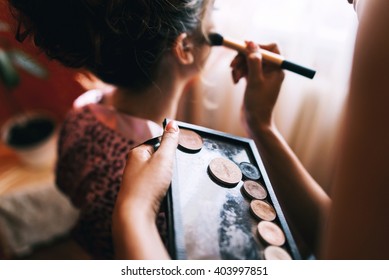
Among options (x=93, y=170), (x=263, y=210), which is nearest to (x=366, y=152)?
(x=263, y=210)

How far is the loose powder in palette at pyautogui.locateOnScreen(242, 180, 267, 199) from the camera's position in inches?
13.9

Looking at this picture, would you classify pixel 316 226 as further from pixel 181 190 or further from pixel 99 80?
pixel 99 80

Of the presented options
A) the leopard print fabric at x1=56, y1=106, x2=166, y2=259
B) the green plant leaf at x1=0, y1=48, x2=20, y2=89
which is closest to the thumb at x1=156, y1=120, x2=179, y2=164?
the leopard print fabric at x1=56, y1=106, x2=166, y2=259

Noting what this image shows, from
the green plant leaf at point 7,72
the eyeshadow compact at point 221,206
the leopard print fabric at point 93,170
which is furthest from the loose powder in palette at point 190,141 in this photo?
the green plant leaf at point 7,72

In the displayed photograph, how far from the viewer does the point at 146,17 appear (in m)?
0.38

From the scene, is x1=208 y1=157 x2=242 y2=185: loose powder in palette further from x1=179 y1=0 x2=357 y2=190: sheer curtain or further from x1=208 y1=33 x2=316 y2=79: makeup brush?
x1=208 y1=33 x2=316 y2=79: makeup brush

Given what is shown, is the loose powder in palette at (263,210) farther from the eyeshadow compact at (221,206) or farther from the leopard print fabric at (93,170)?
the leopard print fabric at (93,170)

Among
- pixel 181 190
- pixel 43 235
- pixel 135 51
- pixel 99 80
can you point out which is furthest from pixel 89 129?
pixel 43 235

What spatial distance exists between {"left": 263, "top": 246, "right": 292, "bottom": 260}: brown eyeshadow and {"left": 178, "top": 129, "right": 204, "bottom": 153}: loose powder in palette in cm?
15

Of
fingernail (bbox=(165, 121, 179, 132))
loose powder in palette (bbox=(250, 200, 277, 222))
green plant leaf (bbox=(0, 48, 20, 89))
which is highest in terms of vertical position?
fingernail (bbox=(165, 121, 179, 132))

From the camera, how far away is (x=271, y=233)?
329 millimetres

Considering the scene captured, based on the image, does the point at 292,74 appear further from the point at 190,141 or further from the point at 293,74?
the point at 190,141

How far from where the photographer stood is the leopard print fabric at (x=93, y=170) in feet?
2.04

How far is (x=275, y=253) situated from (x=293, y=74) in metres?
0.30
